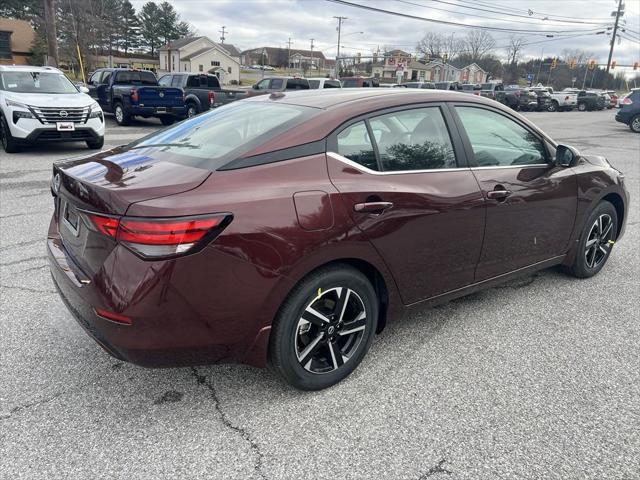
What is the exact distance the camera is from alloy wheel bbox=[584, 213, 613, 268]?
4.45 meters

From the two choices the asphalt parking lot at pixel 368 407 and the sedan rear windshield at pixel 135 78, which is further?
the sedan rear windshield at pixel 135 78

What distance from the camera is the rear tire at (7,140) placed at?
983 cm

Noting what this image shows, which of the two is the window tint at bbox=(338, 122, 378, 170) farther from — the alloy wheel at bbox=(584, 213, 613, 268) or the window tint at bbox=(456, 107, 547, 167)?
the alloy wheel at bbox=(584, 213, 613, 268)

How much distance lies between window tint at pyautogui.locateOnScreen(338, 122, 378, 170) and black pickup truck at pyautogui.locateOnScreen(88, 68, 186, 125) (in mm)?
14027

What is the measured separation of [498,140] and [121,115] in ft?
49.3

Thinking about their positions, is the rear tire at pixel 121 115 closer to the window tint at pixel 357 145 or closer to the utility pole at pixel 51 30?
the utility pole at pixel 51 30

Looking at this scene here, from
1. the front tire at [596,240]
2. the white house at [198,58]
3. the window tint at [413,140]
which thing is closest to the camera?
the window tint at [413,140]

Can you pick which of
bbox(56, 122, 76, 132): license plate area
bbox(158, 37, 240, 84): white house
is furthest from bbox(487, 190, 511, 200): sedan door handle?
bbox(158, 37, 240, 84): white house

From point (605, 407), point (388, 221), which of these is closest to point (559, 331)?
point (605, 407)

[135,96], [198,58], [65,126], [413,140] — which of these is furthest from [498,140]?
[198,58]

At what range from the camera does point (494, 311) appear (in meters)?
3.89

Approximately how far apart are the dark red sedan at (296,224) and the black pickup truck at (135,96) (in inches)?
514

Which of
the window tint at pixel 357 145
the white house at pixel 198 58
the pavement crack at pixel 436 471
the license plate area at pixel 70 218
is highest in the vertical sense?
the white house at pixel 198 58

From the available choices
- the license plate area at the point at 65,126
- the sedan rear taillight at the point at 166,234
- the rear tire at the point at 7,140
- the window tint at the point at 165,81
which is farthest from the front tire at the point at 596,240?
the window tint at the point at 165,81
